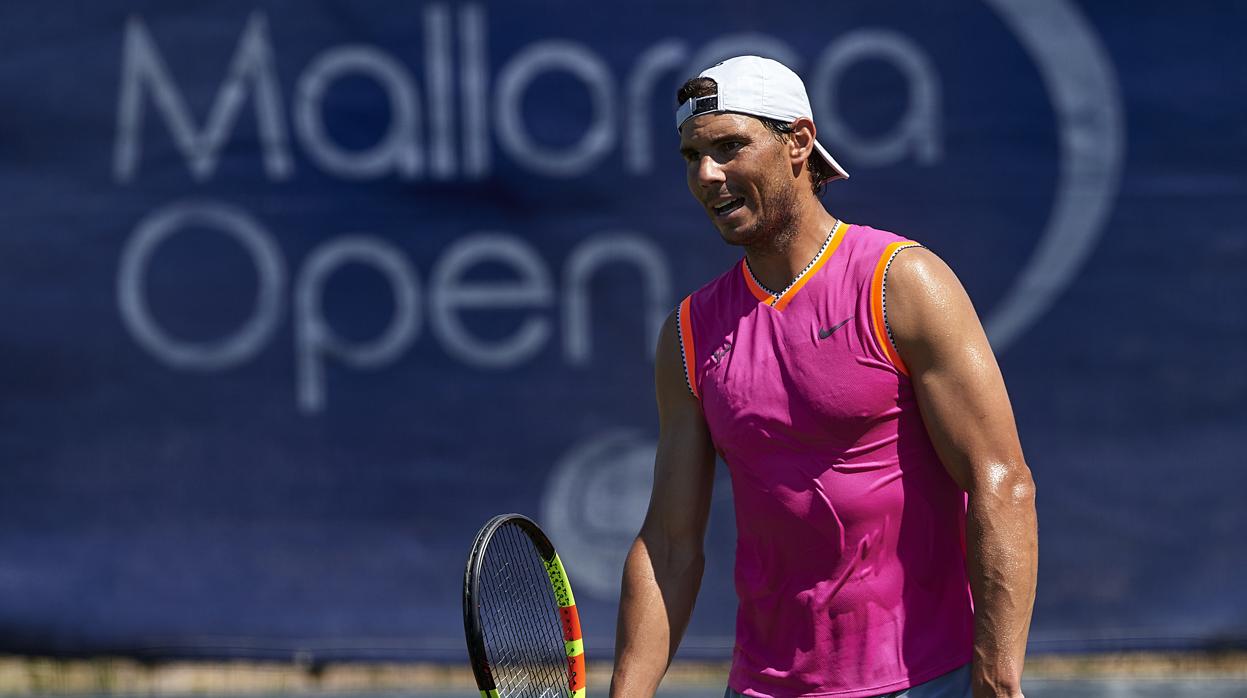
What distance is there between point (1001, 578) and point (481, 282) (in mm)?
3311

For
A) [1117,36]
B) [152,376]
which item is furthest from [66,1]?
[1117,36]

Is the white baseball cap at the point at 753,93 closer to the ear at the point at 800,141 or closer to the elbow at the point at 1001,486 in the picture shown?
the ear at the point at 800,141

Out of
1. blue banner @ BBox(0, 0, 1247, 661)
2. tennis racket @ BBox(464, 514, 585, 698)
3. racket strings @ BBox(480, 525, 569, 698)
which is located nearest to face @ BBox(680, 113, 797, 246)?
tennis racket @ BBox(464, 514, 585, 698)

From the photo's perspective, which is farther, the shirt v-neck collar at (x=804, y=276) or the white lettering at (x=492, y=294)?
the white lettering at (x=492, y=294)

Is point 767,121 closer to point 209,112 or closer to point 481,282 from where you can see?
point 481,282

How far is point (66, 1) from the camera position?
5.75 metres

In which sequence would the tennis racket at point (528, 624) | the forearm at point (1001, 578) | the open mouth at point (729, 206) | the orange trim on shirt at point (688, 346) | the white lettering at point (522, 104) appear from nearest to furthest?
the forearm at point (1001, 578)
the open mouth at point (729, 206)
the orange trim on shirt at point (688, 346)
the tennis racket at point (528, 624)
the white lettering at point (522, 104)

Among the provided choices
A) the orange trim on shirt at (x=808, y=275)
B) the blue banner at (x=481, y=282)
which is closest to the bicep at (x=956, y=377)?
the orange trim on shirt at (x=808, y=275)

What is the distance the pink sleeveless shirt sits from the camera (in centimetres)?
266

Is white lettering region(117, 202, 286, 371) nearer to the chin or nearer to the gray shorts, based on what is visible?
the chin

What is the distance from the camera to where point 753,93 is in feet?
9.04

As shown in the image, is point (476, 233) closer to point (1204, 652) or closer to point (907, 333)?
point (1204, 652)

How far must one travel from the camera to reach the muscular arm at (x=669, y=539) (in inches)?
115

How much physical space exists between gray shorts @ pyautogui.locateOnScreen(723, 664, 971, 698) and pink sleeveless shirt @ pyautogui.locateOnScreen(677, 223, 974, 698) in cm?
2
